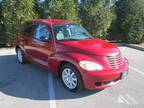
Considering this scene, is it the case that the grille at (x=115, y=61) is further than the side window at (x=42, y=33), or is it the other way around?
the side window at (x=42, y=33)

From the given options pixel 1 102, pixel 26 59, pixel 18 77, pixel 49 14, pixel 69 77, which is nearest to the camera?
pixel 1 102

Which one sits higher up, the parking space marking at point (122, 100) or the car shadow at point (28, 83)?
the car shadow at point (28, 83)

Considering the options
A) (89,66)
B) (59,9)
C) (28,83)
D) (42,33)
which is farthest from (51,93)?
(59,9)

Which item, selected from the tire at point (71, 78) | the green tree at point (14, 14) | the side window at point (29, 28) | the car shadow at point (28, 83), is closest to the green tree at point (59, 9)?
the green tree at point (14, 14)

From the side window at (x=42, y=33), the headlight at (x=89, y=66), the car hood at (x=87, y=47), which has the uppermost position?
the side window at (x=42, y=33)

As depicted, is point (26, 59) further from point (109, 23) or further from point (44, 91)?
point (109, 23)

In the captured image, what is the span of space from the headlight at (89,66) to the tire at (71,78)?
0.24 meters

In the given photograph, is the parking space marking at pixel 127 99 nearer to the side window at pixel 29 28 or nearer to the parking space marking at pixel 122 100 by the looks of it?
the parking space marking at pixel 122 100

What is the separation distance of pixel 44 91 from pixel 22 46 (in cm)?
259

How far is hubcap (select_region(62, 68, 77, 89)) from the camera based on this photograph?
5242 mm

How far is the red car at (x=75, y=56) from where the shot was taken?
4941mm

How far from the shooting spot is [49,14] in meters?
10.8

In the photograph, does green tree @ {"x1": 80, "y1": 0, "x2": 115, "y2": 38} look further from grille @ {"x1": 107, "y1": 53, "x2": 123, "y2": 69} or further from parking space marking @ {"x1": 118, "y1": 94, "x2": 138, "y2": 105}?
parking space marking @ {"x1": 118, "y1": 94, "x2": 138, "y2": 105}

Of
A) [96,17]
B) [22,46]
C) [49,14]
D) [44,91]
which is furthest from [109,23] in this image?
[44,91]
